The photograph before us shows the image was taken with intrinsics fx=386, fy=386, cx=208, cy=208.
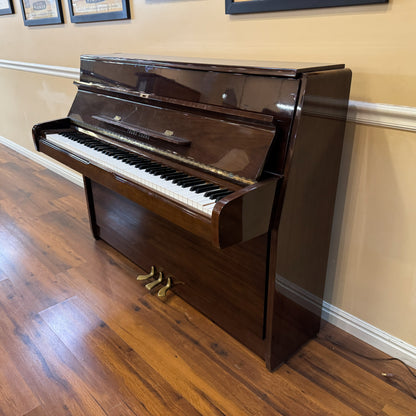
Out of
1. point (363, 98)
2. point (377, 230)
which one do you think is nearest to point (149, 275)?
point (377, 230)

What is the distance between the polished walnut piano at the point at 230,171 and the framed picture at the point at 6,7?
1.82 meters

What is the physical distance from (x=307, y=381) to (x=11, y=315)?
51.3 inches

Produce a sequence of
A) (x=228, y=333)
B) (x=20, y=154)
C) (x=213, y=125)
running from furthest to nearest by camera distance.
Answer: (x=20, y=154)
(x=228, y=333)
(x=213, y=125)

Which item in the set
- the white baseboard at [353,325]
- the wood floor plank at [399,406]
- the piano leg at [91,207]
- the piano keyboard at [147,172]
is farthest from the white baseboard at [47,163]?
the wood floor plank at [399,406]

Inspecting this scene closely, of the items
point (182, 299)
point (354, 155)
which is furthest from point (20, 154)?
point (354, 155)

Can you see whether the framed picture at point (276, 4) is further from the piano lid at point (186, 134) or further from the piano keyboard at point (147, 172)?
the piano keyboard at point (147, 172)

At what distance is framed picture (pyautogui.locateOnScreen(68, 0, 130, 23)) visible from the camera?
2134mm

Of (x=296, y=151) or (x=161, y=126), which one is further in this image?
(x=161, y=126)

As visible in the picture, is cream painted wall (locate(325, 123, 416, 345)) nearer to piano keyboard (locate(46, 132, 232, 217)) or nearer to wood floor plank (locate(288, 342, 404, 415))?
wood floor plank (locate(288, 342, 404, 415))

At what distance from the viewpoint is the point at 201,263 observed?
62.5 inches

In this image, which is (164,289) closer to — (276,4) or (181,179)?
(181,179)

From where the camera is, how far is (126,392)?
4.47 feet

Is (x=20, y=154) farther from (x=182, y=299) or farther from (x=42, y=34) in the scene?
(x=182, y=299)

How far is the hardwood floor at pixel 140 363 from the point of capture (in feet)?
4.33
